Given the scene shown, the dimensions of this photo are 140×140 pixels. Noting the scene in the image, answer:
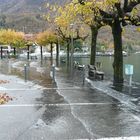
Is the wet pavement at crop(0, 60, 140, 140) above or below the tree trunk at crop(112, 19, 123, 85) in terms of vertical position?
below

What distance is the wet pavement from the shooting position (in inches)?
474

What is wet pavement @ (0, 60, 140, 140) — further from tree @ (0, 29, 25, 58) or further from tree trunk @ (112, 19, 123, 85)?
Result: tree @ (0, 29, 25, 58)

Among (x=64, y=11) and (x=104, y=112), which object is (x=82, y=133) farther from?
(x=64, y=11)

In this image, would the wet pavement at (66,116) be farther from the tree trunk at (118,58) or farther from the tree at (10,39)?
the tree at (10,39)

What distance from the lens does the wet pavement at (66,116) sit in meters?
12.0

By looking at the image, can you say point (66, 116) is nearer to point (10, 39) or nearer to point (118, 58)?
point (118, 58)

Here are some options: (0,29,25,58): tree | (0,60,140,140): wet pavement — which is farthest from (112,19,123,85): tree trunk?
(0,29,25,58): tree

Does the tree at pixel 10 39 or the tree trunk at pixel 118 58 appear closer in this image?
the tree trunk at pixel 118 58

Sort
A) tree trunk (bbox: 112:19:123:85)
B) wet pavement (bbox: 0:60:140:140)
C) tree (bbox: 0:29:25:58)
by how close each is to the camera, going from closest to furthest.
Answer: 1. wet pavement (bbox: 0:60:140:140)
2. tree trunk (bbox: 112:19:123:85)
3. tree (bbox: 0:29:25:58)

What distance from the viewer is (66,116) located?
14.6 metres

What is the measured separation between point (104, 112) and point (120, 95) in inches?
190

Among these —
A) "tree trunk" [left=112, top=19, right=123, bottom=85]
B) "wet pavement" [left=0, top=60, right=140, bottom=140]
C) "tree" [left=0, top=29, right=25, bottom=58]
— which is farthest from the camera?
"tree" [left=0, top=29, right=25, bottom=58]

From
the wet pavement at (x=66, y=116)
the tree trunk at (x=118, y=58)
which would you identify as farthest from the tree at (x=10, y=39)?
the wet pavement at (x=66, y=116)

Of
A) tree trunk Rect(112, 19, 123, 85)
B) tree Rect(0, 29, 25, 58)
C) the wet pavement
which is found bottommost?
the wet pavement
